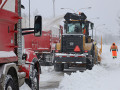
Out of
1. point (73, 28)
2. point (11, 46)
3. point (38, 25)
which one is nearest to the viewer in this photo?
point (11, 46)

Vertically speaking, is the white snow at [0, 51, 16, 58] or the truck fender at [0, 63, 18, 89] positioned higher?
the white snow at [0, 51, 16, 58]

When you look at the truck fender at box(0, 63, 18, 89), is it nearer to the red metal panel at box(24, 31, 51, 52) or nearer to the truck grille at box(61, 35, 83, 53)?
the truck grille at box(61, 35, 83, 53)

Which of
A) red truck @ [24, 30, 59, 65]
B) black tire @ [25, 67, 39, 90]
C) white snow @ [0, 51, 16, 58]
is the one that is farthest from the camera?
red truck @ [24, 30, 59, 65]

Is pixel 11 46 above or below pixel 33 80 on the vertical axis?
above

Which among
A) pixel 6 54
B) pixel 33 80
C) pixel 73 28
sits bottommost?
pixel 33 80

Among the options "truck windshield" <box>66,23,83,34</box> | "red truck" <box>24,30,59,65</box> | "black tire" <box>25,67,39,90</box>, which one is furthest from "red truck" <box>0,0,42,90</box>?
"red truck" <box>24,30,59,65</box>

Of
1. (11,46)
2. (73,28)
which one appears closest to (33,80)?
(11,46)

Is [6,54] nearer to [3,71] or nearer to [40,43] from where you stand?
[3,71]

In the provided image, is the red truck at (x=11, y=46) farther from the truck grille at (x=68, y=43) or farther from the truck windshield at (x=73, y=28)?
the truck windshield at (x=73, y=28)

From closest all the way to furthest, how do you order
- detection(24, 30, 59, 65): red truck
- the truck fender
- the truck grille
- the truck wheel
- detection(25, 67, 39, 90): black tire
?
the truck fender, the truck wheel, detection(25, 67, 39, 90): black tire, the truck grille, detection(24, 30, 59, 65): red truck

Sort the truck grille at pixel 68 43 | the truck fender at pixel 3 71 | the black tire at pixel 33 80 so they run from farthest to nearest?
the truck grille at pixel 68 43, the black tire at pixel 33 80, the truck fender at pixel 3 71

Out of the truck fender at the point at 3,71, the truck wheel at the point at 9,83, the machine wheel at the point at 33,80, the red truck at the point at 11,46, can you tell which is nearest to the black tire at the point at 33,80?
the machine wheel at the point at 33,80

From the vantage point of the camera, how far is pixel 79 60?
16.9 meters

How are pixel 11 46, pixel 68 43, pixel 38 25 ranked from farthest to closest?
pixel 68 43, pixel 38 25, pixel 11 46
